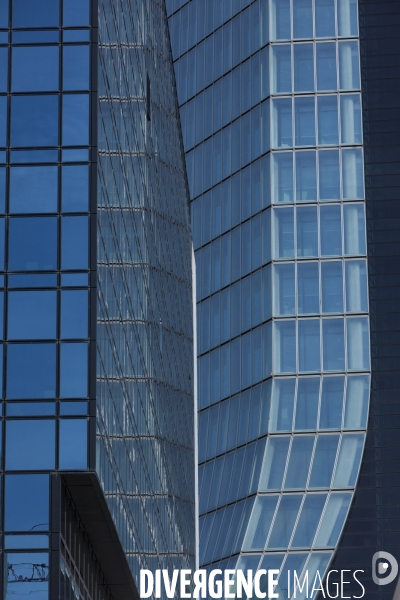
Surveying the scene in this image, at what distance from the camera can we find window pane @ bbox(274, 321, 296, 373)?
84.0 m

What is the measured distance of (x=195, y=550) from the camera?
90312 millimetres

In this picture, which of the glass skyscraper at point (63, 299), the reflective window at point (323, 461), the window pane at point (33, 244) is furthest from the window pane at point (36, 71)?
the reflective window at point (323, 461)

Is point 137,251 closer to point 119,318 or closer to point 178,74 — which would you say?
point 119,318

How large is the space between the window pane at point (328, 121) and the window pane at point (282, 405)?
47.8 feet

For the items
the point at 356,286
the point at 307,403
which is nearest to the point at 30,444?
the point at 307,403

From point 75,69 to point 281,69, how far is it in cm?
5426

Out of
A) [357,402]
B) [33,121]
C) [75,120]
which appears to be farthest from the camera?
[357,402]

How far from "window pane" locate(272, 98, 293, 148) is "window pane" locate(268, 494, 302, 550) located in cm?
2119

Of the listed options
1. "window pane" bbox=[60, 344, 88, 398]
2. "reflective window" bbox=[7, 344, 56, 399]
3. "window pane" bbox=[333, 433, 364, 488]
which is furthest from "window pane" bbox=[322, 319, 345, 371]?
"reflective window" bbox=[7, 344, 56, 399]

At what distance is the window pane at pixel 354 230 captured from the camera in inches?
3420

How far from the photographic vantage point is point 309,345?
278ft

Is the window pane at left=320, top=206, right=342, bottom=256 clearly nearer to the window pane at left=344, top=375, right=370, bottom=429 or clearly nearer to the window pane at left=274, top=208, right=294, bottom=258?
the window pane at left=274, top=208, right=294, bottom=258

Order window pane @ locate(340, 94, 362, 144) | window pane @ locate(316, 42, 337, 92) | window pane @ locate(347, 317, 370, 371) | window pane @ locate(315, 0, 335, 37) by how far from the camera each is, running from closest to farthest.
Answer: window pane @ locate(347, 317, 370, 371) → window pane @ locate(340, 94, 362, 144) → window pane @ locate(316, 42, 337, 92) → window pane @ locate(315, 0, 335, 37)

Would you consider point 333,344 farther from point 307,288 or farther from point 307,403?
point 307,403
